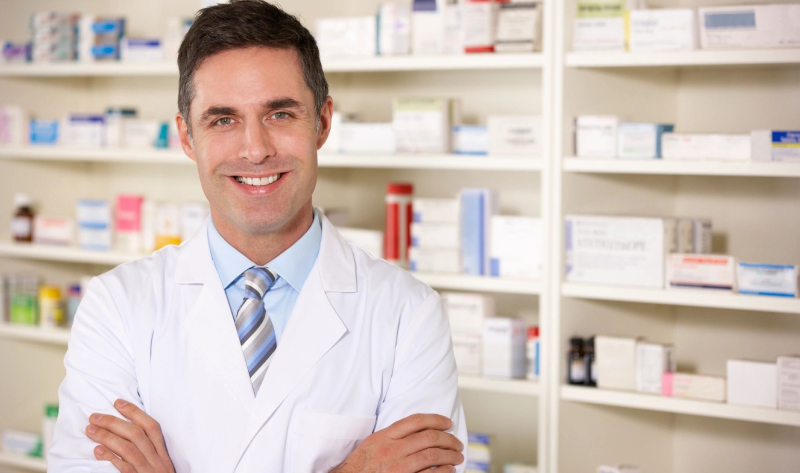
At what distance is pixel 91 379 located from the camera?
63.7 inches

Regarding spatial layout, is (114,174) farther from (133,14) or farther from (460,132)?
(460,132)

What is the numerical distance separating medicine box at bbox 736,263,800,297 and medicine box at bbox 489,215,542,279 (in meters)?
0.55

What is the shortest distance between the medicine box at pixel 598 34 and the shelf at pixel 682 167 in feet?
1.03

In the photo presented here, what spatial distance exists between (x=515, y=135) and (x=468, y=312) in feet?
1.79

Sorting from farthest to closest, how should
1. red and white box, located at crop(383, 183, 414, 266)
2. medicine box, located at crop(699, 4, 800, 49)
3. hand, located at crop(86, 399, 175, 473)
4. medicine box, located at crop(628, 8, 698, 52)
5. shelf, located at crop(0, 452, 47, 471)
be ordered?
1. shelf, located at crop(0, 452, 47, 471)
2. red and white box, located at crop(383, 183, 414, 266)
3. medicine box, located at crop(628, 8, 698, 52)
4. medicine box, located at crop(699, 4, 800, 49)
5. hand, located at crop(86, 399, 175, 473)

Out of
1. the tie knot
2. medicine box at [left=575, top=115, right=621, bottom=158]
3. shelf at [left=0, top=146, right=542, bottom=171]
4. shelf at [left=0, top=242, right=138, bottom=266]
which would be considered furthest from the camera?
shelf at [left=0, top=242, right=138, bottom=266]

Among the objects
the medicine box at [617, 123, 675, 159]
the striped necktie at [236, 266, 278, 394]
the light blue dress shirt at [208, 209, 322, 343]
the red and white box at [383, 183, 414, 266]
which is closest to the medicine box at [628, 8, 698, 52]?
the medicine box at [617, 123, 675, 159]

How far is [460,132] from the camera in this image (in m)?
2.68

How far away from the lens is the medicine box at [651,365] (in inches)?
96.3

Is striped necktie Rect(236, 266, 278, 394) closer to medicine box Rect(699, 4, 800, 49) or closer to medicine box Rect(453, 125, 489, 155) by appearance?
medicine box Rect(453, 125, 489, 155)

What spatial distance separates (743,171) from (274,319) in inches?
52.1

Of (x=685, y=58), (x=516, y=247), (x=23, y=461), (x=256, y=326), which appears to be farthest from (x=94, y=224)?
(x=685, y=58)

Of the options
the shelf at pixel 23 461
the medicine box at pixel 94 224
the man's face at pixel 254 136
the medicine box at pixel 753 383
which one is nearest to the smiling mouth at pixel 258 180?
the man's face at pixel 254 136

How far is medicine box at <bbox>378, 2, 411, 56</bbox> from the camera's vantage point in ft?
8.81
